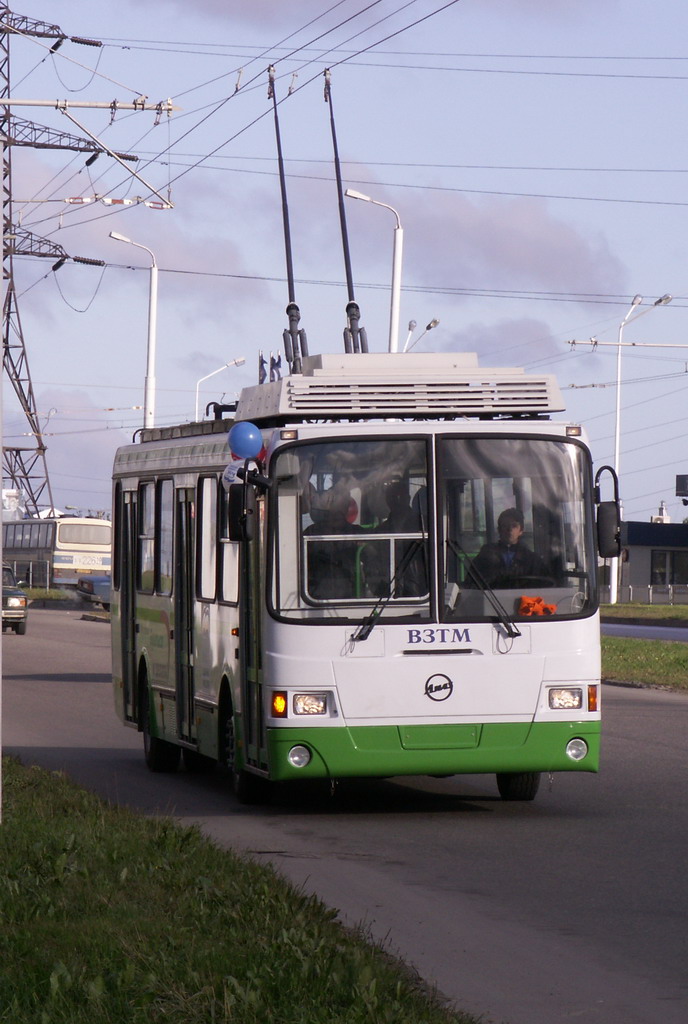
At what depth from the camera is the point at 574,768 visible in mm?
11289

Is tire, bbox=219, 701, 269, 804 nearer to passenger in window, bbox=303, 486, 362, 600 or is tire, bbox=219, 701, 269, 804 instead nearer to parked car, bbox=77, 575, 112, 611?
passenger in window, bbox=303, 486, 362, 600

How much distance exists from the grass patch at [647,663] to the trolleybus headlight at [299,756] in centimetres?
1338

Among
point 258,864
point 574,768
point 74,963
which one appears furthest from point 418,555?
point 74,963

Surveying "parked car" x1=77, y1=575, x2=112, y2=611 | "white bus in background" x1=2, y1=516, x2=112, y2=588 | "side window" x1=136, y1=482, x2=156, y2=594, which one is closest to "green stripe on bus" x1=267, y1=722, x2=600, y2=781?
"side window" x1=136, y1=482, x2=156, y2=594

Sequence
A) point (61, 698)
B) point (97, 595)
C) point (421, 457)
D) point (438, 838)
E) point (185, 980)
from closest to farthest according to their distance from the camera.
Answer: point (185, 980) → point (438, 838) → point (421, 457) → point (61, 698) → point (97, 595)

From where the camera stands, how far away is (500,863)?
9664mm

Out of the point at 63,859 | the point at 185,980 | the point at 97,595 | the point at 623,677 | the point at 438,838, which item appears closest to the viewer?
the point at 185,980

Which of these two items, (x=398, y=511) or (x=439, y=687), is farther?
(x=398, y=511)

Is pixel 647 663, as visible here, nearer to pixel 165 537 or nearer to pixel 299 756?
pixel 165 537

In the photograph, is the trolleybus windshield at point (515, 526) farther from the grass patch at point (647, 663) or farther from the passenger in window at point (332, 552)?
the grass patch at point (647, 663)

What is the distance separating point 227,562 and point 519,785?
2.54 m

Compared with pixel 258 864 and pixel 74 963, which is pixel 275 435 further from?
pixel 74 963

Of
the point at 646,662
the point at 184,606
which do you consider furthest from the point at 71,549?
the point at 184,606

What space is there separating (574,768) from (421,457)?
2.20m
